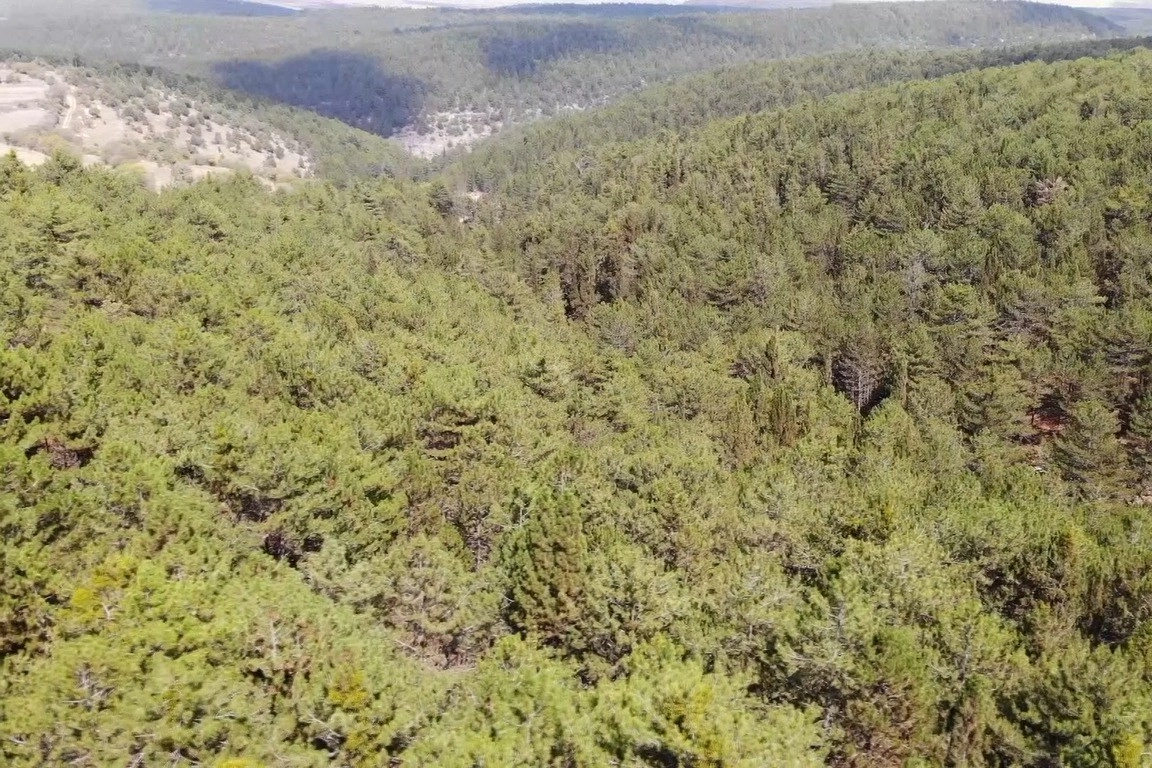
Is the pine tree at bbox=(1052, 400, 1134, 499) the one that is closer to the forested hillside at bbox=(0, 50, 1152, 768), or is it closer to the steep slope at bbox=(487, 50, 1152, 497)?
the forested hillside at bbox=(0, 50, 1152, 768)

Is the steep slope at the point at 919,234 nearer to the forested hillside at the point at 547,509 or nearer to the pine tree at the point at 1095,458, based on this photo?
the forested hillside at the point at 547,509

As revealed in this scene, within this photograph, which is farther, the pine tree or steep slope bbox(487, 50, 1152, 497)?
steep slope bbox(487, 50, 1152, 497)

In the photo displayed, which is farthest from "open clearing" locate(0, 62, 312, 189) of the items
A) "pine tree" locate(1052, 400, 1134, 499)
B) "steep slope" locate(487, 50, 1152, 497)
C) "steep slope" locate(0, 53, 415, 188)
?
"pine tree" locate(1052, 400, 1134, 499)

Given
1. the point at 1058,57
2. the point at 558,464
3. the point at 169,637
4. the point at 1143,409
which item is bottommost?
the point at 1143,409

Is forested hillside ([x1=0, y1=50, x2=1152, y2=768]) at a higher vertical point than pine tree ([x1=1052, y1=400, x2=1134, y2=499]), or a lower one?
higher

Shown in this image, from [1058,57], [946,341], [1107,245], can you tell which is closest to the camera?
[946,341]

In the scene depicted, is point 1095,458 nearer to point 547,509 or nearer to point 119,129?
point 547,509

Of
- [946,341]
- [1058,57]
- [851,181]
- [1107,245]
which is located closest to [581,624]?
[946,341]

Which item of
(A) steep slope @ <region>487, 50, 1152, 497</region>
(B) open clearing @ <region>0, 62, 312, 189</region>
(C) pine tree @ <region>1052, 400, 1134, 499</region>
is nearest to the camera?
(C) pine tree @ <region>1052, 400, 1134, 499</region>

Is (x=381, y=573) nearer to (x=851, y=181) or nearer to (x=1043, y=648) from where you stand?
(x=1043, y=648)

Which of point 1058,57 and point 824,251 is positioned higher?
point 1058,57
